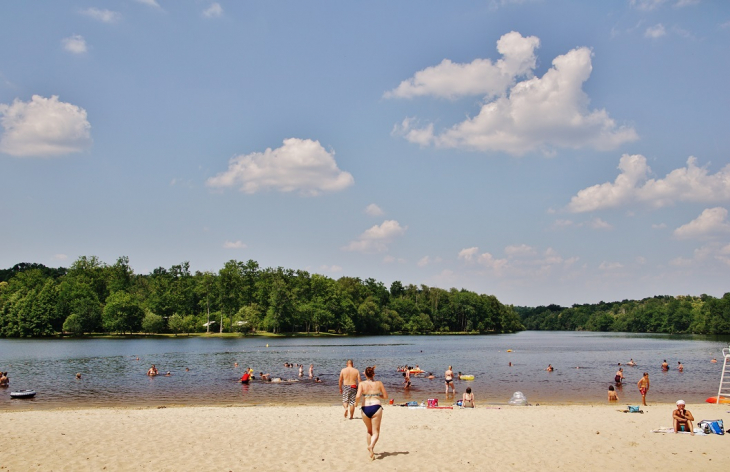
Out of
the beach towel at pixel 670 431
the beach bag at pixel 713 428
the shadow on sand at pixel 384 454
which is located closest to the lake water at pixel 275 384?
the beach towel at pixel 670 431

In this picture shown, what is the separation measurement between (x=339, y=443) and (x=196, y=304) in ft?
428

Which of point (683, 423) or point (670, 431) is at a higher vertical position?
point (683, 423)

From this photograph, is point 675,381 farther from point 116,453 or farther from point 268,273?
point 268,273

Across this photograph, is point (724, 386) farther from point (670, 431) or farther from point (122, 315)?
point (122, 315)

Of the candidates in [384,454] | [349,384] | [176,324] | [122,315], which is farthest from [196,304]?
[384,454]

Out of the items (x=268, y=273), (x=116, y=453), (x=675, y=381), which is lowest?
(x=675, y=381)

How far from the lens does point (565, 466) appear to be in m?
12.3

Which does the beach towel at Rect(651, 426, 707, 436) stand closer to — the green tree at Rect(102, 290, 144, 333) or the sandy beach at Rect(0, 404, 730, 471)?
the sandy beach at Rect(0, 404, 730, 471)

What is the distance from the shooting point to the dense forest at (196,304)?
354 ft

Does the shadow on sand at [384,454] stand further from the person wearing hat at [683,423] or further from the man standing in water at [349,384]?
the person wearing hat at [683,423]

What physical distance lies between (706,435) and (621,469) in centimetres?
578

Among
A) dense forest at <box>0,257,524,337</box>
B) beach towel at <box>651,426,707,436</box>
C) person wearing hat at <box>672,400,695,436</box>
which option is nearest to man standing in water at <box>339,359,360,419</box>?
beach towel at <box>651,426,707,436</box>

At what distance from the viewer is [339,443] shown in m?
14.2

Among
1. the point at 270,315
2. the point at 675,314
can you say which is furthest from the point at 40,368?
the point at 675,314
